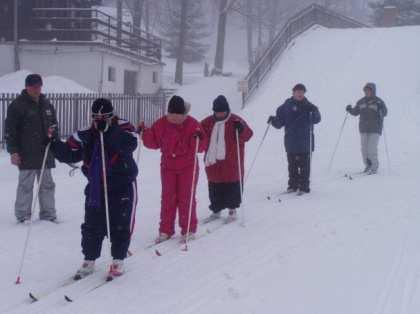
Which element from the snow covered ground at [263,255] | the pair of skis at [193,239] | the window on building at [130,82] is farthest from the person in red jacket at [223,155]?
the window on building at [130,82]

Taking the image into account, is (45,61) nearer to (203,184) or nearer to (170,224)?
(203,184)

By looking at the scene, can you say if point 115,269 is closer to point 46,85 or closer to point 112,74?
point 46,85

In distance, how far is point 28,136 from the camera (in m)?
8.57

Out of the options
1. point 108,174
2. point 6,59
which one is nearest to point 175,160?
point 108,174

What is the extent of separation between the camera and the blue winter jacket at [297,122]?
11.4 m

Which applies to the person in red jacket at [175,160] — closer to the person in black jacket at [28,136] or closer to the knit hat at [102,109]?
the knit hat at [102,109]

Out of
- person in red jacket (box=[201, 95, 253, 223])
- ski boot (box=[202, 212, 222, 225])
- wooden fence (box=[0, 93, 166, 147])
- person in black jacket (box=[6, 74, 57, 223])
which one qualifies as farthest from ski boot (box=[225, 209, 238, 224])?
wooden fence (box=[0, 93, 166, 147])

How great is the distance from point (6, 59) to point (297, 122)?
62.9 feet

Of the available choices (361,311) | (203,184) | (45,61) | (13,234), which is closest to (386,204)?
(203,184)

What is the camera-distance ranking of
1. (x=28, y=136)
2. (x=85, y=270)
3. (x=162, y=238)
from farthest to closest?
(x=28, y=136), (x=162, y=238), (x=85, y=270)

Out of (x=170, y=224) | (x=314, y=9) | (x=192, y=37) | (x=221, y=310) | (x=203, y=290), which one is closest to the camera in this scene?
(x=221, y=310)

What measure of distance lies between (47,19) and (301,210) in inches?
817

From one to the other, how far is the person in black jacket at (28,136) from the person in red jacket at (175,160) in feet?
5.51

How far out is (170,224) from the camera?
25.8ft
